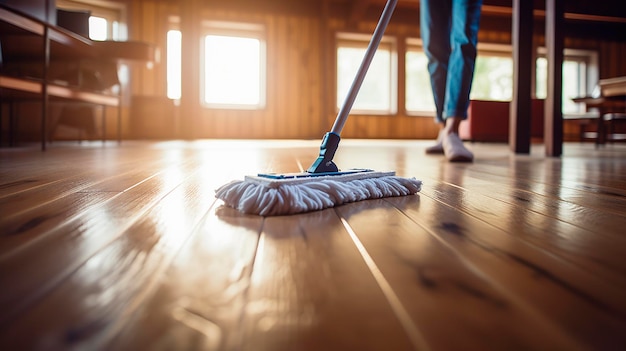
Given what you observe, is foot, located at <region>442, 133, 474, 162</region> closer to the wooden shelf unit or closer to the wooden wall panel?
the wooden shelf unit

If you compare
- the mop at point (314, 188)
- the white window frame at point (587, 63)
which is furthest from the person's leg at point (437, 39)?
the white window frame at point (587, 63)

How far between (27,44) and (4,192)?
2.72 metres

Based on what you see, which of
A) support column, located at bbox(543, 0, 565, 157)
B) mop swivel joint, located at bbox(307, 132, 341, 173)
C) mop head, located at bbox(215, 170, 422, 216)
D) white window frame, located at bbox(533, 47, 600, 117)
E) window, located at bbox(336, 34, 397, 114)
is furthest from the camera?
white window frame, located at bbox(533, 47, 600, 117)

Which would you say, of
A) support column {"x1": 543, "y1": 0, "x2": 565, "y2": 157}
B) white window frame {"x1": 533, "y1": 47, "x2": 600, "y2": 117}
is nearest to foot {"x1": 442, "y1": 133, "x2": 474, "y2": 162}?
support column {"x1": 543, "y1": 0, "x2": 565, "y2": 157}

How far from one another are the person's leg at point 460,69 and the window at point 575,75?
7.04 m

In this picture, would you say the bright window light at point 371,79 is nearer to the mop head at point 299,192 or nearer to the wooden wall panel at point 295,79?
the wooden wall panel at point 295,79

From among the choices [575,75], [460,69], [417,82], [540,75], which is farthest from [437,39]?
[575,75]

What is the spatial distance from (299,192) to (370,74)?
7.11m

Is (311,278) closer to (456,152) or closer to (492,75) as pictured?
(456,152)

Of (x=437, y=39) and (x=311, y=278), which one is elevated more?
(x=437, y=39)

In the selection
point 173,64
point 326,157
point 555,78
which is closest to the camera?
point 326,157

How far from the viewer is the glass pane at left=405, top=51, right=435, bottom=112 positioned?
7488mm

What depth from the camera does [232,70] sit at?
22.6 ft

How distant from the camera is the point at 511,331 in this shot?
9.3 inches
